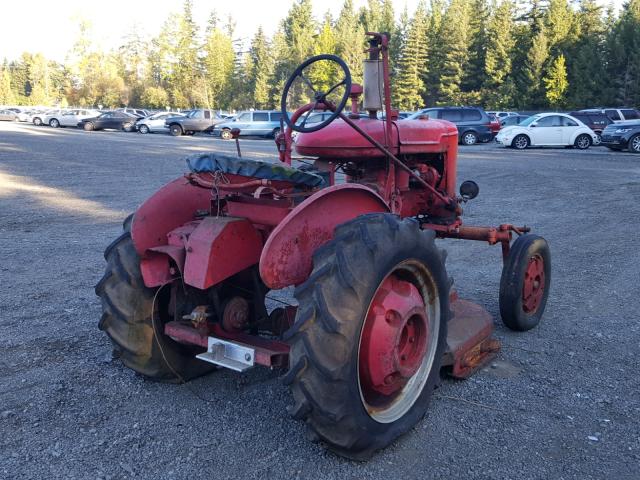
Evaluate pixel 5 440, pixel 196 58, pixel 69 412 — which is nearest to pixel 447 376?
pixel 69 412

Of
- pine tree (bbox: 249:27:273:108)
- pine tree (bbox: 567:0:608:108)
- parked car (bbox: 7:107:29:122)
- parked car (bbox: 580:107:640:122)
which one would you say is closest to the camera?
parked car (bbox: 580:107:640:122)

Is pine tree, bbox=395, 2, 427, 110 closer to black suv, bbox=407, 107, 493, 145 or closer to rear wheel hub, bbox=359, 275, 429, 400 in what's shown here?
black suv, bbox=407, 107, 493, 145

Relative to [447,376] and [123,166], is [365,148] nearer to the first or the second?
[447,376]

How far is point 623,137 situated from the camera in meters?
24.2

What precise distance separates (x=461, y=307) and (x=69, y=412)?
2869 mm

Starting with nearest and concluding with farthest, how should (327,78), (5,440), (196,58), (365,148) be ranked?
(5,440) → (365,148) → (327,78) → (196,58)

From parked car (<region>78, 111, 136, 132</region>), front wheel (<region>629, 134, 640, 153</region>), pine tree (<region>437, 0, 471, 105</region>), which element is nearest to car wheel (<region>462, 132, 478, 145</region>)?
front wheel (<region>629, 134, 640, 153</region>)

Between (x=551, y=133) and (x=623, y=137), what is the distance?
9.95 ft

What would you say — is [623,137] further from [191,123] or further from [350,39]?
[350,39]

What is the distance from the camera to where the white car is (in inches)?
1032

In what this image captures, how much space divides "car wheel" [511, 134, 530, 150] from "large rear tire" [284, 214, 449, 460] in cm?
2479

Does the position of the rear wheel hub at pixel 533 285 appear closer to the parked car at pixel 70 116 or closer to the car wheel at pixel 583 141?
the car wheel at pixel 583 141

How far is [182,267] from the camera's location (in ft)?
11.5

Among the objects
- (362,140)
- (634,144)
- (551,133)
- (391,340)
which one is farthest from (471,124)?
(391,340)
